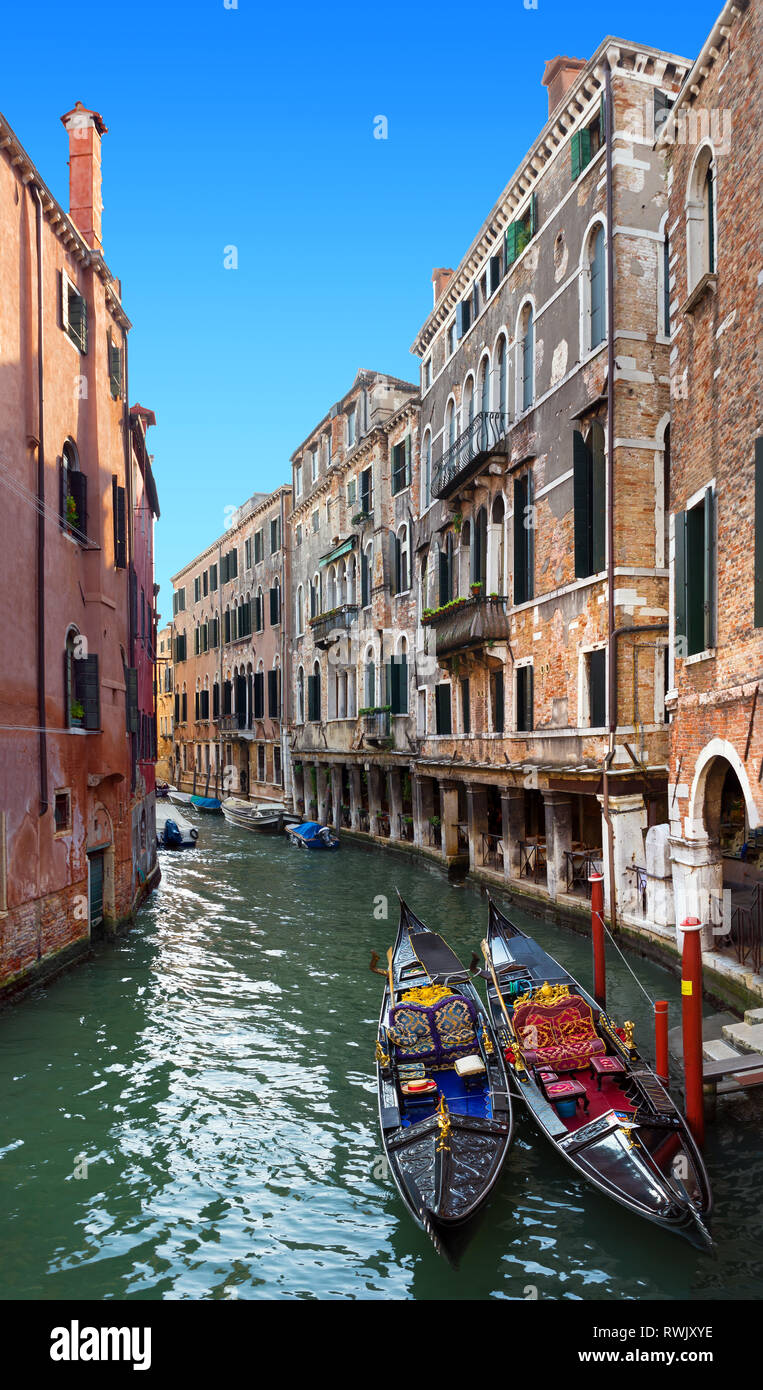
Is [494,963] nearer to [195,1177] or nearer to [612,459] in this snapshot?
[195,1177]

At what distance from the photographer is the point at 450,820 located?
75.4ft

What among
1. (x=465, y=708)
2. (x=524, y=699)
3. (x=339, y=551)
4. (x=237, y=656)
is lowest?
(x=465, y=708)

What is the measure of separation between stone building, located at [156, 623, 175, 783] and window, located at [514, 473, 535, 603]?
46601mm

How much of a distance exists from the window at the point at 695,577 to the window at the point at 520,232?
913cm

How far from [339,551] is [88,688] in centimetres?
1817

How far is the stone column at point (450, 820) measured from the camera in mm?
22875

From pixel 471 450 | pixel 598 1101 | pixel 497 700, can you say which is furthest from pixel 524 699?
pixel 598 1101

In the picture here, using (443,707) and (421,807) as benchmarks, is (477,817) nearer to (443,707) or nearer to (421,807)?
(443,707)

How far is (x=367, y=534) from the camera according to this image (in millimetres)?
29922

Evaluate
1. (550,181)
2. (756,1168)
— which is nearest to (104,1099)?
(756,1168)

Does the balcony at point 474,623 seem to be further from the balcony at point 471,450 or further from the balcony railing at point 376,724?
the balcony railing at point 376,724

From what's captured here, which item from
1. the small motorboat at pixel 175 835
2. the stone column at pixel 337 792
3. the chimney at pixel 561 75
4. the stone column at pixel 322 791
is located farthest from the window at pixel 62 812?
the stone column at pixel 322 791
